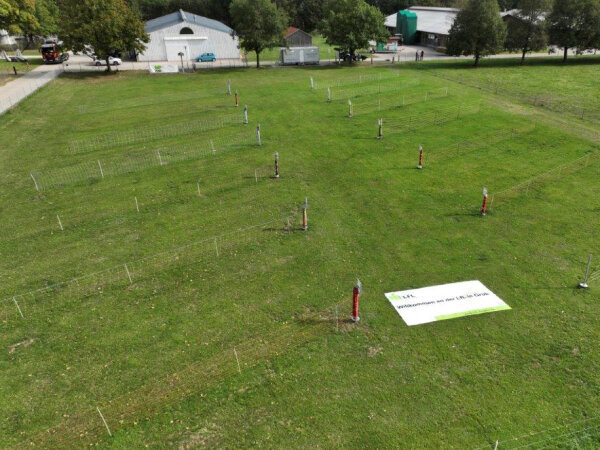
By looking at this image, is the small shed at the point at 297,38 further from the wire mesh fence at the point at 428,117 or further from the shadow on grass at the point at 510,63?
the wire mesh fence at the point at 428,117

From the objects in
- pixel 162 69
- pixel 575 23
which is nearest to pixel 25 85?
pixel 162 69

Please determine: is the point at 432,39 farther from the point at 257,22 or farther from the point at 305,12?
the point at 257,22

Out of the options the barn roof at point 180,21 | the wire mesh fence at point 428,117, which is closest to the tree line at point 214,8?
the barn roof at point 180,21

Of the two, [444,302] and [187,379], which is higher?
[444,302]

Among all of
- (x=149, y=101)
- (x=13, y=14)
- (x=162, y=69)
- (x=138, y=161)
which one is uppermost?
(x=13, y=14)

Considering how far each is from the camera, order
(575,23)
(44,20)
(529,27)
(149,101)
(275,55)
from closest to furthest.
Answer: (149,101) < (575,23) < (529,27) < (275,55) < (44,20)

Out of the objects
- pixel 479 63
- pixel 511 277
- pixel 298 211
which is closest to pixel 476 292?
pixel 511 277

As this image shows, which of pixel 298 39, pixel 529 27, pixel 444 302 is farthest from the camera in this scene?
pixel 298 39
